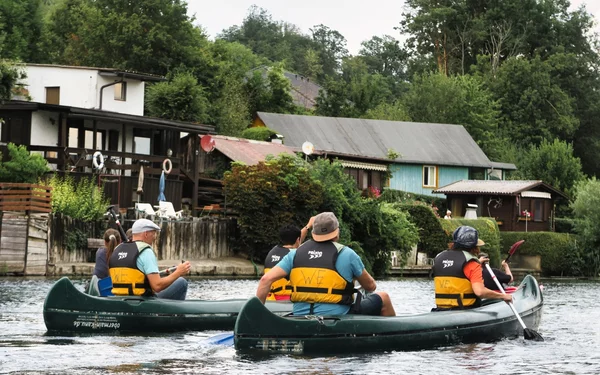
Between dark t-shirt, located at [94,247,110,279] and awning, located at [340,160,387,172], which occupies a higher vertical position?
awning, located at [340,160,387,172]

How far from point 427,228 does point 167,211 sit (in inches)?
631

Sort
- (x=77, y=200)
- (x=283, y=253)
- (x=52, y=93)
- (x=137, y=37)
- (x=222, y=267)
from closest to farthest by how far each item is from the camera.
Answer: (x=283, y=253) < (x=77, y=200) < (x=222, y=267) < (x=52, y=93) < (x=137, y=37)

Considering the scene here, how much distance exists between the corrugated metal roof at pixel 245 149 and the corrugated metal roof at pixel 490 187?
14.1 metres

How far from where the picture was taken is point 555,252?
6506cm

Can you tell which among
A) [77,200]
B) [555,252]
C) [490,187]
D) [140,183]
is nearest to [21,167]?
[77,200]

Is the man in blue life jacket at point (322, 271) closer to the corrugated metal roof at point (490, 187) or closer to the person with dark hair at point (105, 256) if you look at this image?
Result: the person with dark hair at point (105, 256)

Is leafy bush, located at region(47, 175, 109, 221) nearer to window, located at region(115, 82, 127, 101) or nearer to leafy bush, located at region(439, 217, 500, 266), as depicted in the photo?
window, located at region(115, 82, 127, 101)

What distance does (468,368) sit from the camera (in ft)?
54.0

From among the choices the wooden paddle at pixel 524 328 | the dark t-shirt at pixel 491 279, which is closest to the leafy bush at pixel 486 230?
the dark t-shirt at pixel 491 279

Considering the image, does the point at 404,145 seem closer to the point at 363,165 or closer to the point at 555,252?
the point at 363,165

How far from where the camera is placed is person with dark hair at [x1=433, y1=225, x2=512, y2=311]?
18375 millimetres

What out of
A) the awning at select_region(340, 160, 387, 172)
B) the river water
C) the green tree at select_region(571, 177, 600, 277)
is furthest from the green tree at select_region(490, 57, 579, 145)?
the river water

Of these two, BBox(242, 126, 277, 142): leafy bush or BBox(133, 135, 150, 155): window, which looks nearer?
BBox(133, 135, 150, 155): window

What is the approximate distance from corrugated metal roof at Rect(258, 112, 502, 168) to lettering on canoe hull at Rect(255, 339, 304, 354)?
5642 cm
